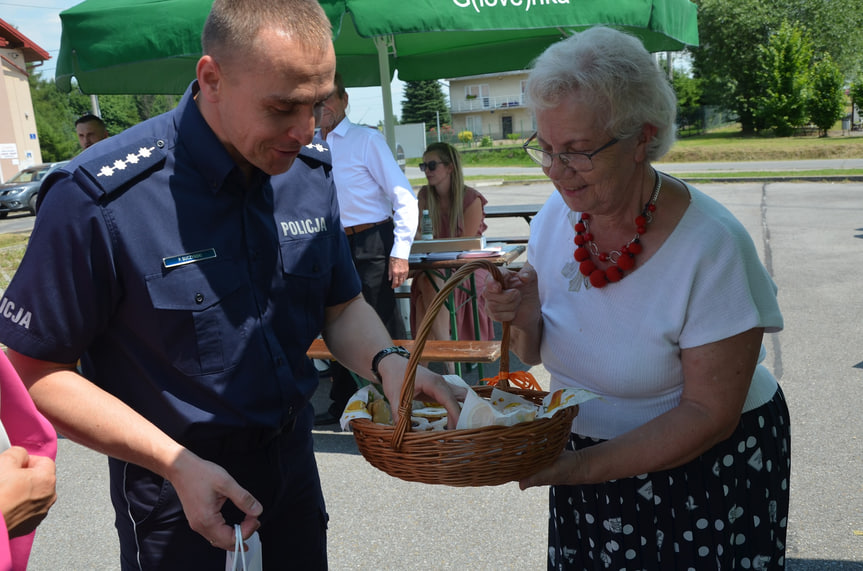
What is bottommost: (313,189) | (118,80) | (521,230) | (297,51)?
(521,230)

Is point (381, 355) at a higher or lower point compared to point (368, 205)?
lower

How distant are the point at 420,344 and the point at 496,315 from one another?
0.40 metres

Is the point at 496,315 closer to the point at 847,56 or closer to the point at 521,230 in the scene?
the point at 521,230

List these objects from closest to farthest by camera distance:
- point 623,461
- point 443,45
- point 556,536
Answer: point 623,461, point 556,536, point 443,45

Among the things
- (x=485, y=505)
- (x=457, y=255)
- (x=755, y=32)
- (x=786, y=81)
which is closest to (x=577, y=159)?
(x=485, y=505)

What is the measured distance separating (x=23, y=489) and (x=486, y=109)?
228 ft

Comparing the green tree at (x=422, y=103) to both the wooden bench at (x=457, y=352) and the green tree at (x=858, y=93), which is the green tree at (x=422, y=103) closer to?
the green tree at (x=858, y=93)

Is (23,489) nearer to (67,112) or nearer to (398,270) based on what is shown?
(398,270)

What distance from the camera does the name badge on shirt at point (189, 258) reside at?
1.47 m

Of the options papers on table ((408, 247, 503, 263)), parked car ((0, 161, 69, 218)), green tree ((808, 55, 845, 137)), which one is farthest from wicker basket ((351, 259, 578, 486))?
green tree ((808, 55, 845, 137))

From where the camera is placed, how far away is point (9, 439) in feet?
4.21

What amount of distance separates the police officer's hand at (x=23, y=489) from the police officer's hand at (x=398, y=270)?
11.2 ft

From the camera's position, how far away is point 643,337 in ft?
5.47

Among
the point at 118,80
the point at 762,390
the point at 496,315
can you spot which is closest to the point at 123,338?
the point at 496,315
